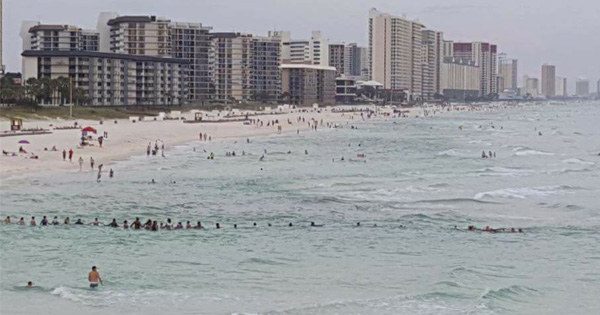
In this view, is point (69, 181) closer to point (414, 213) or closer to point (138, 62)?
point (414, 213)

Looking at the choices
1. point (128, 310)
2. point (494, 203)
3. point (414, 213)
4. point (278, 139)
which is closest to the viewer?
point (128, 310)

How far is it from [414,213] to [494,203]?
594 cm

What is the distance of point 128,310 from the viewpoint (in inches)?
835

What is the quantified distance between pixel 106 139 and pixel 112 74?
53981 millimetres

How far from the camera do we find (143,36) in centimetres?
16500

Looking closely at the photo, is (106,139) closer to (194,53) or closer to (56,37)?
(56,37)

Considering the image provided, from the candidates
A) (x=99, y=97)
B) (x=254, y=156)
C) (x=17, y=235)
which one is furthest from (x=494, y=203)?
(x=99, y=97)

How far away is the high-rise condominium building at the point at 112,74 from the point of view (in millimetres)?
120875

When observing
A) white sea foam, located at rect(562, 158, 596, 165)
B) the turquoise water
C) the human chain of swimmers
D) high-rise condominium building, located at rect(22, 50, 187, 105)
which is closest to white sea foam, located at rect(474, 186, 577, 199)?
the turquoise water

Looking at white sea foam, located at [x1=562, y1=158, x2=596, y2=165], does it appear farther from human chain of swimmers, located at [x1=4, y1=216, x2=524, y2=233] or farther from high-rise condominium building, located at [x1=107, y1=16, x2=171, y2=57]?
high-rise condominium building, located at [x1=107, y1=16, x2=171, y2=57]

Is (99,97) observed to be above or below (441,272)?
above

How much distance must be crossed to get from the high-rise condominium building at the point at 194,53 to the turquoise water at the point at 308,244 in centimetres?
11771

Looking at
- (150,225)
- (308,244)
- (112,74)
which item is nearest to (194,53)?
(112,74)

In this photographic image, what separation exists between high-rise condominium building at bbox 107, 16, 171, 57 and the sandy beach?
47.3 metres
